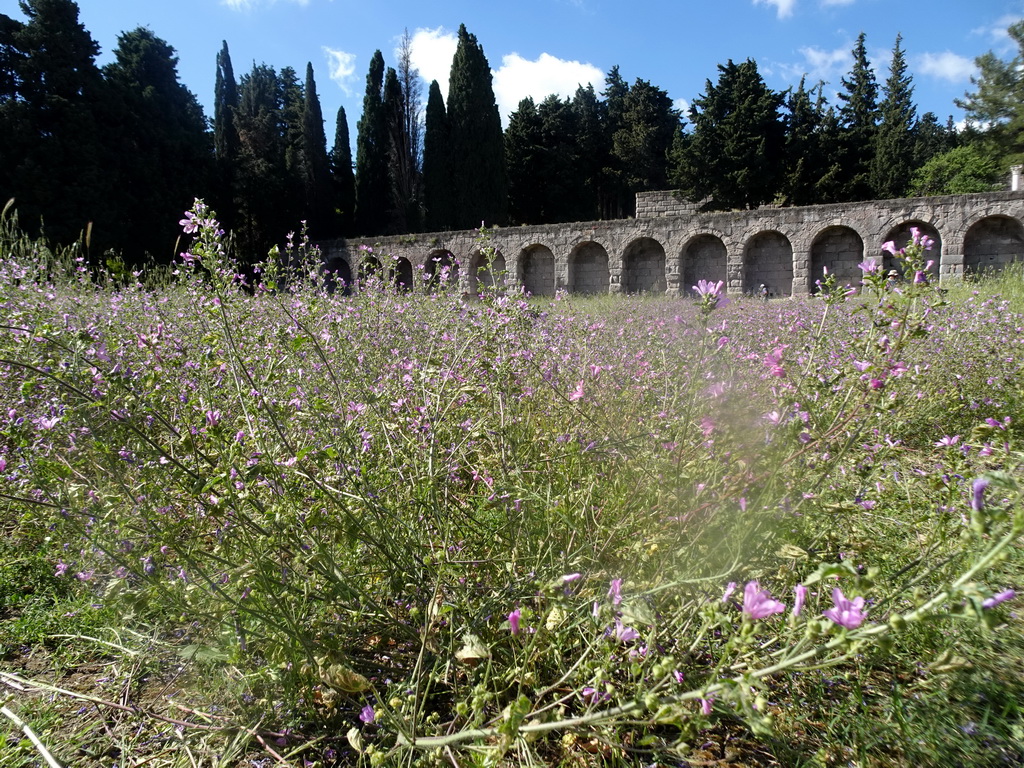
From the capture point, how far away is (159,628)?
1624mm

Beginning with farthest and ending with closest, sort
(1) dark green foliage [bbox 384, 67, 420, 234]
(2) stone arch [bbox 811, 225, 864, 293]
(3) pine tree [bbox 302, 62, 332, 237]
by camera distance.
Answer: (1) dark green foliage [bbox 384, 67, 420, 234]
(3) pine tree [bbox 302, 62, 332, 237]
(2) stone arch [bbox 811, 225, 864, 293]

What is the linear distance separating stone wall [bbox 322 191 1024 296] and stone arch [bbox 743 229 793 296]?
0.03 metres

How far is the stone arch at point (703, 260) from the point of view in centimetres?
1736

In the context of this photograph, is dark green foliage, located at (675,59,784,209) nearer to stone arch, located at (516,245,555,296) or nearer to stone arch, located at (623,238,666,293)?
stone arch, located at (623,238,666,293)

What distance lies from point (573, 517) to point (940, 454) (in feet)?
6.41

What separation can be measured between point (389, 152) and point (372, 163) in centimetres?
103

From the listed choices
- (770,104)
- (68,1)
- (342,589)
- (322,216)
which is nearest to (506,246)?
(322,216)

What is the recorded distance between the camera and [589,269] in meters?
18.7

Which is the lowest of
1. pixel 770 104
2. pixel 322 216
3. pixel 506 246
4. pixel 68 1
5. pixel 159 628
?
pixel 159 628

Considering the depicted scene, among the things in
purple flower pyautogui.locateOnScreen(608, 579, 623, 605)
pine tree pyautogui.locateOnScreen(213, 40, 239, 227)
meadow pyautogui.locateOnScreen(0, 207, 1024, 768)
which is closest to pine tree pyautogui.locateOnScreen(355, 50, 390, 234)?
pine tree pyautogui.locateOnScreen(213, 40, 239, 227)

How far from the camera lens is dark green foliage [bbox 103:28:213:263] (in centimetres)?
1753

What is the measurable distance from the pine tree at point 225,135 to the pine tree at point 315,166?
8.66 ft

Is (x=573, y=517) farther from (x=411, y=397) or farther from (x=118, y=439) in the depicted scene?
(x=118, y=439)

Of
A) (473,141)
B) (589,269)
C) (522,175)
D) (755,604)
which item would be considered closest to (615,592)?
(755,604)
